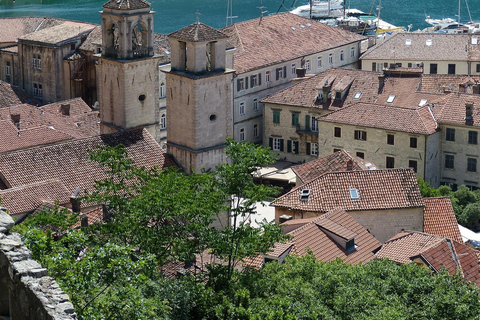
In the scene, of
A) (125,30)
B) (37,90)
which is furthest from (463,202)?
(37,90)

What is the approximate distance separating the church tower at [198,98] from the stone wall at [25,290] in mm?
30155

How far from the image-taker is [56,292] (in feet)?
53.2

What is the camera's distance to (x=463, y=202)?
61.3 m

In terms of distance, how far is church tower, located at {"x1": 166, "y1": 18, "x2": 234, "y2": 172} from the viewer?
4741 cm

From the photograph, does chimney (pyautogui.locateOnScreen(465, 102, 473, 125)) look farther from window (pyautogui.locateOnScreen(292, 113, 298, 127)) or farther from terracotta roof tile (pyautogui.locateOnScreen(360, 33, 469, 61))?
terracotta roof tile (pyautogui.locateOnScreen(360, 33, 469, 61))

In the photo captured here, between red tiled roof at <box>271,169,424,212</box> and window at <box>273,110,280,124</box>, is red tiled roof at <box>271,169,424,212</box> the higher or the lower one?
the higher one

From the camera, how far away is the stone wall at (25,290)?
51.8ft

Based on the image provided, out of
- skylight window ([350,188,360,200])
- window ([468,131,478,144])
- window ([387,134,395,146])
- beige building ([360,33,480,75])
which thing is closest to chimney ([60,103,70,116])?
window ([387,134,395,146])

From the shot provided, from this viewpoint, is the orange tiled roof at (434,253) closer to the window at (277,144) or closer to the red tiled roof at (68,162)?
the red tiled roof at (68,162)

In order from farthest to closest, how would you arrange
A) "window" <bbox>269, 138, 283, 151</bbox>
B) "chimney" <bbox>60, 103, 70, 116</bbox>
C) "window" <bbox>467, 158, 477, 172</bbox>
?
"window" <bbox>269, 138, 283, 151</bbox>, "chimney" <bbox>60, 103, 70, 116</bbox>, "window" <bbox>467, 158, 477, 172</bbox>

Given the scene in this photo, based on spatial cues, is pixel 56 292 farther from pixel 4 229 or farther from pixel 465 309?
pixel 465 309

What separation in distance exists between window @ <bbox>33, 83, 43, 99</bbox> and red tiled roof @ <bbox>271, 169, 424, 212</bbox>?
37.6 meters

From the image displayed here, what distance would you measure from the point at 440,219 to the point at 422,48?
41053 mm

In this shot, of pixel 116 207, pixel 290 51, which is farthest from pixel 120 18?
pixel 290 51
